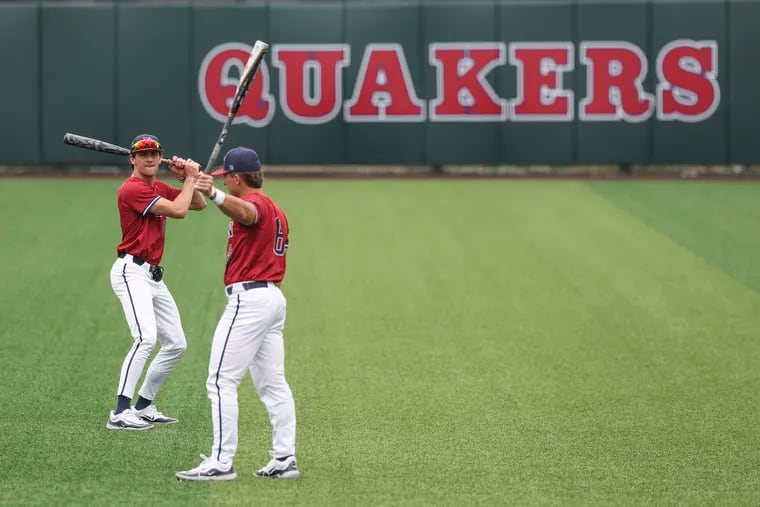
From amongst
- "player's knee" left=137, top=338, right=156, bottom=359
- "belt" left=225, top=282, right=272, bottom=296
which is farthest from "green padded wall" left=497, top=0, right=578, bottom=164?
"belt" left=225, top=282, right=272, bottom=296

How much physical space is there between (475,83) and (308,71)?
117 inches

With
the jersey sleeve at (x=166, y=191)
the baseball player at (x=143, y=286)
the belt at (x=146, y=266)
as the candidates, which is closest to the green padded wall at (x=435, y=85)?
the jersey sleeve at (x=166, y=191)

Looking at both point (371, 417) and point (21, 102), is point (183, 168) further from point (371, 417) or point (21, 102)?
point (21, 102)

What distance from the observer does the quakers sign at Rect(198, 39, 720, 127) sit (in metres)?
21.6

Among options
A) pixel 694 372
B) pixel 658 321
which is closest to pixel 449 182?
pixel 658 321

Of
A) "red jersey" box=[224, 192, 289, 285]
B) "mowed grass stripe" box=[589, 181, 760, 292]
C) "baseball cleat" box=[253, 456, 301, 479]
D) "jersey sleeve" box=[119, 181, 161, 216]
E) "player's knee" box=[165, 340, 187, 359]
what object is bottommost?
"baseball cleat" box=[253, 456, 301, 479]

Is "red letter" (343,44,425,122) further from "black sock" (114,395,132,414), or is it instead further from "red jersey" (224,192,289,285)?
"red jersey" (224,192,289,285)

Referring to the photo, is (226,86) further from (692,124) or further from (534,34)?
(692,124)

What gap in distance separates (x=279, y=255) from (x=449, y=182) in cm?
1418

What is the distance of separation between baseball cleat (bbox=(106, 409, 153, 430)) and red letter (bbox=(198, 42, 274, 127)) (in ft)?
42.9

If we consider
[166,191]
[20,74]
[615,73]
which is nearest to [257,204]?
[166,191]

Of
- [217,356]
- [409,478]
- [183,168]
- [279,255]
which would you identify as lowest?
[409,478]

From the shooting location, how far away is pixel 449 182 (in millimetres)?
21688

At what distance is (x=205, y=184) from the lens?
734cm
